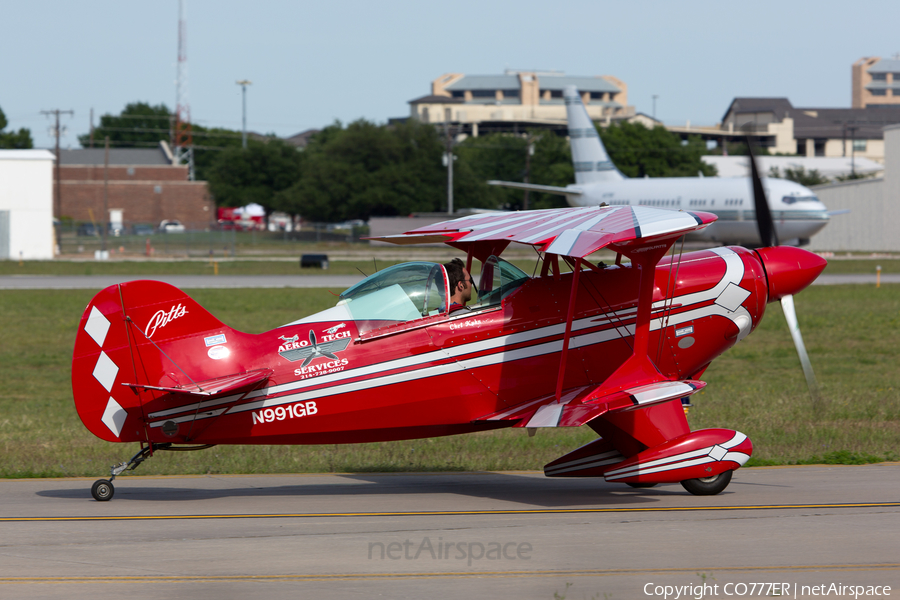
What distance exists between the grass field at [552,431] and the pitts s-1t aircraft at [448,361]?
7.14ft

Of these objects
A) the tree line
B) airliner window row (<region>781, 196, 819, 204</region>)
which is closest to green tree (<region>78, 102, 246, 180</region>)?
the tree line

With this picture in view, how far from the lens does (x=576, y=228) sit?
27.7 ft

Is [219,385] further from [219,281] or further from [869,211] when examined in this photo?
[869,211]

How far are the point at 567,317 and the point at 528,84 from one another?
190903mm

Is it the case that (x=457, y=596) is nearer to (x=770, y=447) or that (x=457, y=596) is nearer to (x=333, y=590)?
(x=333, y=590)

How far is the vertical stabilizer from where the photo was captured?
5975 centimetres

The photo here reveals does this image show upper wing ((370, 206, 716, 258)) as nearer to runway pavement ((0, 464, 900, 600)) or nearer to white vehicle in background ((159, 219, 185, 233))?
runway pavement ((0, 464, 900, 600))

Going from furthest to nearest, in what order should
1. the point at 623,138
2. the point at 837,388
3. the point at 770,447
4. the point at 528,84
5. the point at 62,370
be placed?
the point at 528,84, the point at 623,138, the point at 62,370, the point at 837,388, the point at 770,447

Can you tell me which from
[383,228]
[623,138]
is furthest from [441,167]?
[623,138]

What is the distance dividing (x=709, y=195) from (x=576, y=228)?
149ft

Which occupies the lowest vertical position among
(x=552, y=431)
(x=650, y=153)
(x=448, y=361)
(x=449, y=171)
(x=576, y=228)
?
(x=552, y=431)

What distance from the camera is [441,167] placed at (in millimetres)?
94000

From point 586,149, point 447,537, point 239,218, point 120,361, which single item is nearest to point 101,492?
point 120,361

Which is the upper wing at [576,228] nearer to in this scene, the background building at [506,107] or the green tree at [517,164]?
the green tree at [517,164]
